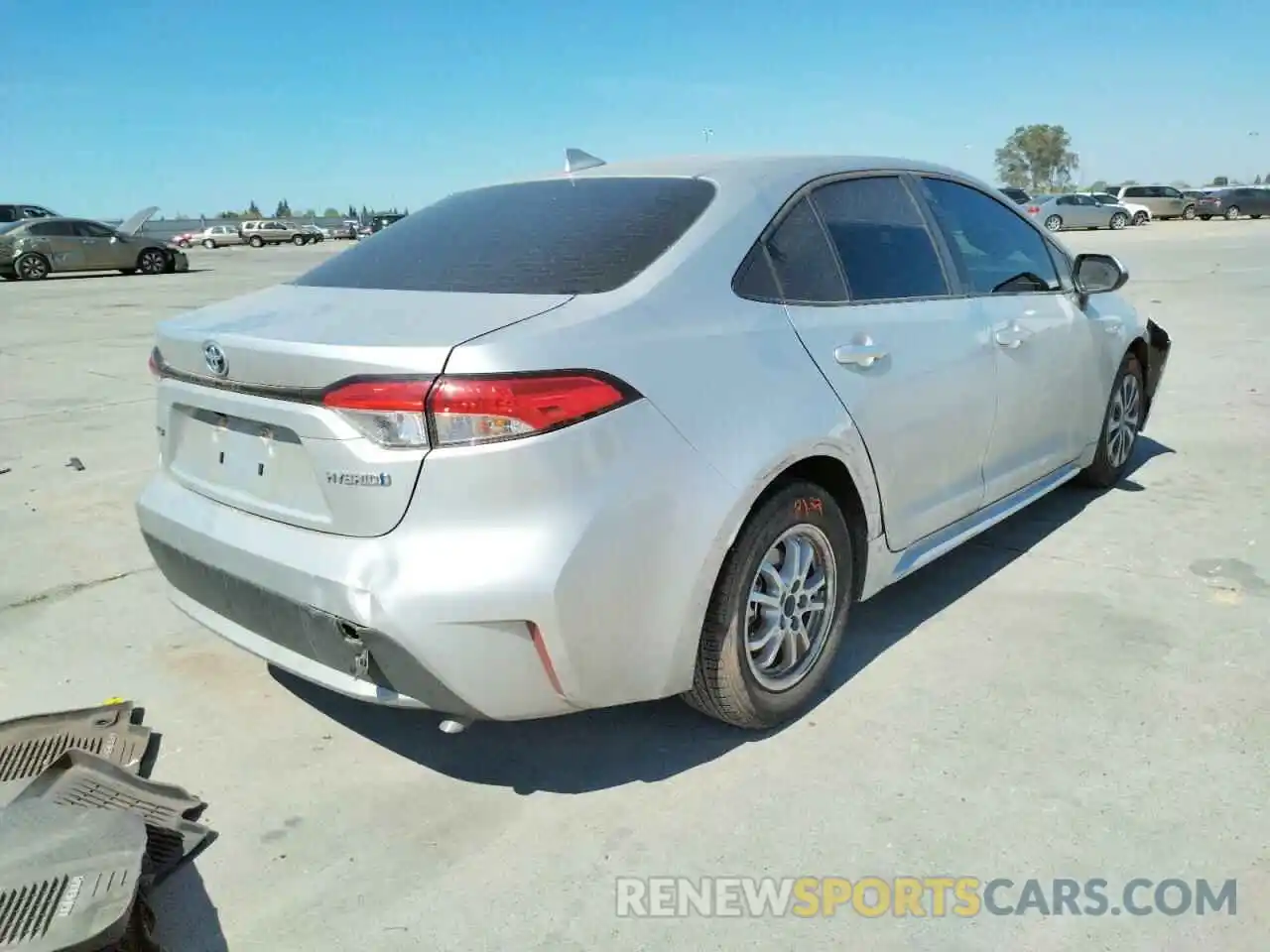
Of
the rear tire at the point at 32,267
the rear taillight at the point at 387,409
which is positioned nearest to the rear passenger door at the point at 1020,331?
the rear taillight at the point at 387,409

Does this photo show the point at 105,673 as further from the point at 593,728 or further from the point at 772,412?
the point at 772,412

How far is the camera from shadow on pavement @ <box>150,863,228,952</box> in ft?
7.19

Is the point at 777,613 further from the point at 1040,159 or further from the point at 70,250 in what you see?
the point at 1040,159

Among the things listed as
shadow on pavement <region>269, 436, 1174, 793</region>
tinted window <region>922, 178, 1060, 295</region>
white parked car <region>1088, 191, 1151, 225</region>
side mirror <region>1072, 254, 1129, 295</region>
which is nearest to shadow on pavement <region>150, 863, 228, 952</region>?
shadow on pavement <region>269, 436, 1174, 793</region>

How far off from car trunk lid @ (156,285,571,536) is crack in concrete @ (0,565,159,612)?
1.59 metres

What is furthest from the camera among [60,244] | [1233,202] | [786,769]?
[1233,202]

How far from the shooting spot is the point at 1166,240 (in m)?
28.4

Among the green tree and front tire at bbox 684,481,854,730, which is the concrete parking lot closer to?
front tire at bbox 684,481,854,730

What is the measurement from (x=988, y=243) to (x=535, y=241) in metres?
2.01

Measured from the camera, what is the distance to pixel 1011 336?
148 inches

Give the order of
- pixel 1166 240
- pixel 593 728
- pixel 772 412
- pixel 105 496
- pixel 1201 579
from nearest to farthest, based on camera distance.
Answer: pixel 772 412 < pixel 593 728 < pixel 1201 579 < pixel 105 496 < pixel 1166 240

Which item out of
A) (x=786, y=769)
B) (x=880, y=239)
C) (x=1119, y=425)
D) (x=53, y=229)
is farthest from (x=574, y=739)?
(x=53, y=229)

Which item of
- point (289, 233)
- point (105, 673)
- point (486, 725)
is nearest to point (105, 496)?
point (105, 673)

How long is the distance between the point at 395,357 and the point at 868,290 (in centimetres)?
163
